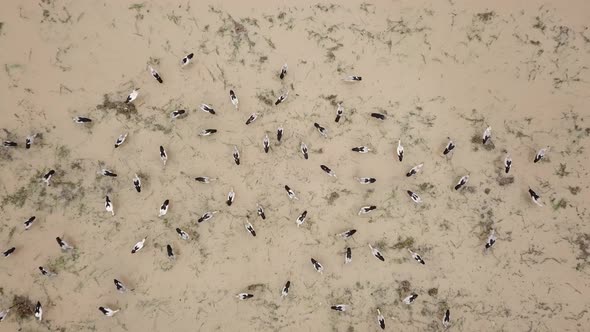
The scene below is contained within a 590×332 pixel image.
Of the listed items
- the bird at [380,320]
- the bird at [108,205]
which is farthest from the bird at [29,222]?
the bird at [380,320]

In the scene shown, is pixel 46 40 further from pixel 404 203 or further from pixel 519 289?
pixel 519 289

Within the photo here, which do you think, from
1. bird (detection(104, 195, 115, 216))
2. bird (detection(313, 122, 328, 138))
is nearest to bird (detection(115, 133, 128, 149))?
bird (detection(104, 195, 115, 216))

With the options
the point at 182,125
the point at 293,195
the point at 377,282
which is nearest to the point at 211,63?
the point at 182,125

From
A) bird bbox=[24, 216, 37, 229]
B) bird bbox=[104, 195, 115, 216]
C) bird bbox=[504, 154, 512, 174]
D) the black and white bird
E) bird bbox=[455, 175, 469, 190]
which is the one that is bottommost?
bird bbox=[24, 216, 37, 229]

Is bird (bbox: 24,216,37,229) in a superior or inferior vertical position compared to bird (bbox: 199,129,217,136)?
inferior

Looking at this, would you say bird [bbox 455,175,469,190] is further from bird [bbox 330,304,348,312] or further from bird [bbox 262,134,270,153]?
bird [bbox 262,134,270,153]

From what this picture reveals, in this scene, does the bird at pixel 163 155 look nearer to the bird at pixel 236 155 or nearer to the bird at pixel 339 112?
the bird at pixel 236 155

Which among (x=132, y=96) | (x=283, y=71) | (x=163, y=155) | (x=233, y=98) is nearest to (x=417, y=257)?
(x=283, y=71)

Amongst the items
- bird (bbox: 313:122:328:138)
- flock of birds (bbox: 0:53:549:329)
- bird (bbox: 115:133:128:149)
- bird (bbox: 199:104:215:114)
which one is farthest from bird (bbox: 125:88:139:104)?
bird (bbox: 313:122:328:138)

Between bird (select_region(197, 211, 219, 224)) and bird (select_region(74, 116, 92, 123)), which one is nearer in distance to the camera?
bird (select_region(74, 116, 92, 123))
